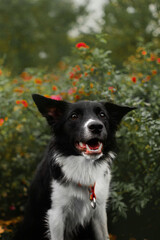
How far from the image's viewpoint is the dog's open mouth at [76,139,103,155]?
276 centimetres

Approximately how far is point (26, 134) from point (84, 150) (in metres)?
2.15

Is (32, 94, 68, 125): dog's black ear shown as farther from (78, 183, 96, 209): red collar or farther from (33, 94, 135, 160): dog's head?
(78, 183, 96, 209): red collar

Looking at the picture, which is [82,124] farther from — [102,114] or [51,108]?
[51,108]

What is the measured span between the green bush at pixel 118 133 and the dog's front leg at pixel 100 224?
252mm

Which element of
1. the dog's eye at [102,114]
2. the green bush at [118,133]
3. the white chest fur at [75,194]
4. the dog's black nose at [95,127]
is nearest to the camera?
the dog's black nose at [95,127]

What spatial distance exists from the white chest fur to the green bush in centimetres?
44

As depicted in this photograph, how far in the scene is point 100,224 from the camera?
3.23 metres

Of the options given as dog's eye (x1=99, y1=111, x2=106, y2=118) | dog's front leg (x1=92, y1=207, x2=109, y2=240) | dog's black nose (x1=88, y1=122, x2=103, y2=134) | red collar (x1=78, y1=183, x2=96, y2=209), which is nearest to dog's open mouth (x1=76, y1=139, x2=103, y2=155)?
dog's black nose (x1=88, y1=122, x2=103, y2=134)

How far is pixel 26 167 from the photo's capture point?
14.9 feet

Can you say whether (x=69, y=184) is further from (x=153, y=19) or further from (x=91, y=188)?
Result: (x=153, y=19)

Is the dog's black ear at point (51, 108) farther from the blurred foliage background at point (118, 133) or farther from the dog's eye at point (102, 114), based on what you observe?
the blurred foliage background at point (118, 133)

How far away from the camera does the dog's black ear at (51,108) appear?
291 centimetres

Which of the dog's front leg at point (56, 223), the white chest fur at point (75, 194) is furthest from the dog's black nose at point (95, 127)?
the dog's front leg at point (56, 223)

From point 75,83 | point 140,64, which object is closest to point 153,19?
point 140,64
